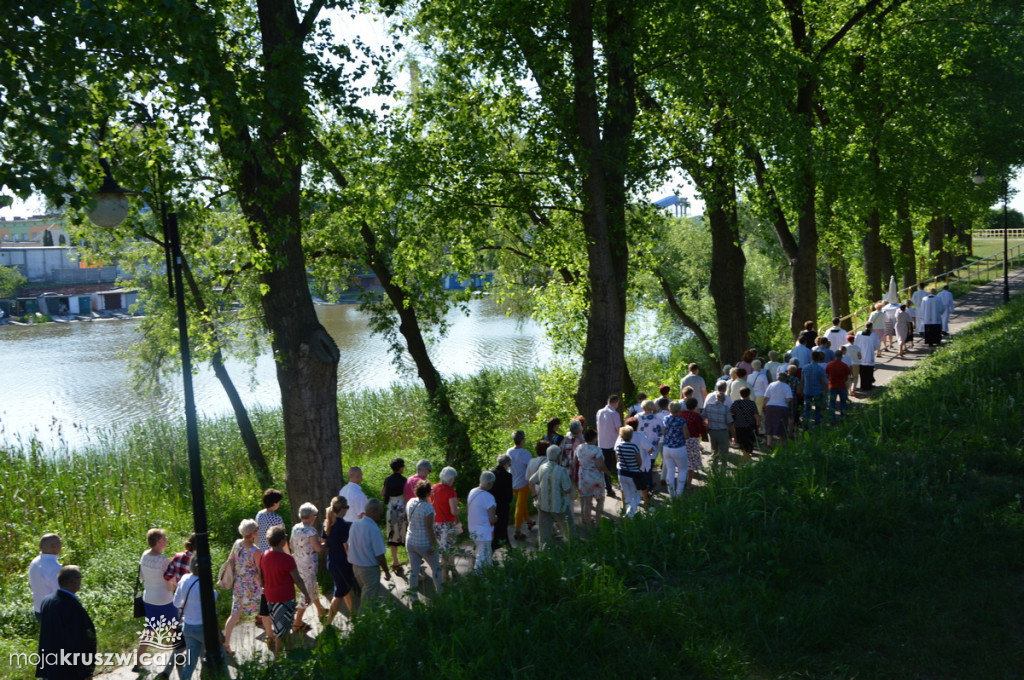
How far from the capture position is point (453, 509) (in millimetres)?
9945

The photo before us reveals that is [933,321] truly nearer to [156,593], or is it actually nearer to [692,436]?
[692,436]

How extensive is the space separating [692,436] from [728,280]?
8174 millimetres

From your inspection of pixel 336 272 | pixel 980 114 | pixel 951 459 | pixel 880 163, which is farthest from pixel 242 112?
pixel 880 163

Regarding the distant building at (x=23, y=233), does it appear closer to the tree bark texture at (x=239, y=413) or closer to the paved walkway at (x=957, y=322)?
the tree bark texture at (x=239, y=413)

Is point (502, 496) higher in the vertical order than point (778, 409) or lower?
lower

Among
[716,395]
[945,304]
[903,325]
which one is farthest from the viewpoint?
[945,304]

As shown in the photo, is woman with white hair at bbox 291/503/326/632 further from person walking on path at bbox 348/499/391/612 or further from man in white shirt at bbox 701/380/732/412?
man in white shirt at bbox 701/380/732/412

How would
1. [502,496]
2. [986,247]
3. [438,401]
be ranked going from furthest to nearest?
[986,247], [438,401], [502,496]

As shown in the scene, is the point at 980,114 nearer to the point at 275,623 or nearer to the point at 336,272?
the point at 336,272

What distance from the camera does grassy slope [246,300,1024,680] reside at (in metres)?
6.36

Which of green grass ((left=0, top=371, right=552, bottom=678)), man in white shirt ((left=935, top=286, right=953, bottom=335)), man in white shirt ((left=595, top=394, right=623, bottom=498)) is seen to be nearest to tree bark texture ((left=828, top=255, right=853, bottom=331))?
man in white shirt ((left=935, top=286, right=953, bottom=335))

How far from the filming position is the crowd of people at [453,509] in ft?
Answer: 27.5

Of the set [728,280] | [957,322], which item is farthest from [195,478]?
[957,322]

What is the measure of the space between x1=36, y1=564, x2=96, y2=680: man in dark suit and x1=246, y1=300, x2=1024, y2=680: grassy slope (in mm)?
1899
